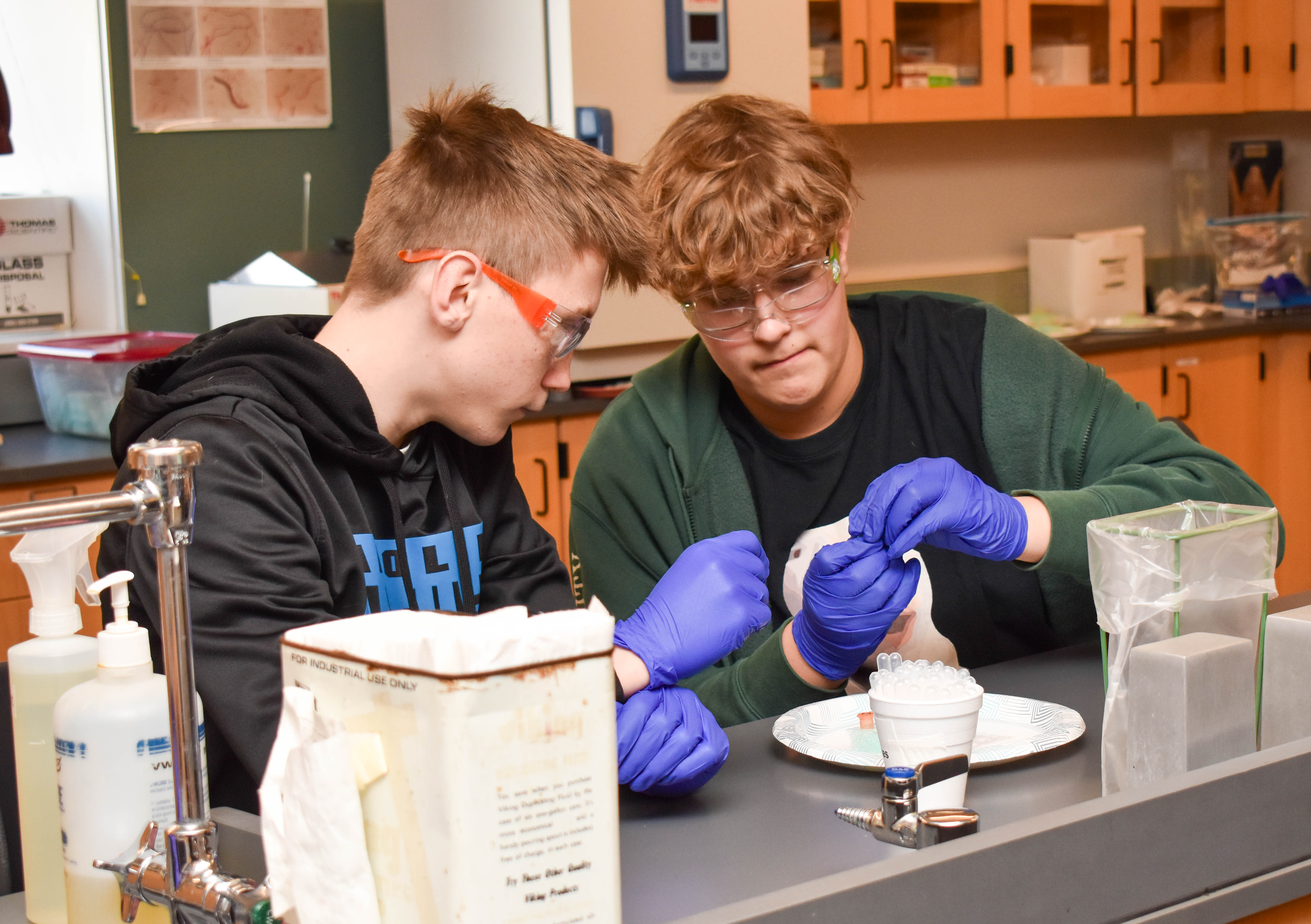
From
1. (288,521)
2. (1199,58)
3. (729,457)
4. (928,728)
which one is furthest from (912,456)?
(1199,58)

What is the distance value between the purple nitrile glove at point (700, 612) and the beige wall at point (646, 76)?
68.0 inches

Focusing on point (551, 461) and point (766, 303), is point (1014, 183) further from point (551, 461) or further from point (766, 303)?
point (766, 303)

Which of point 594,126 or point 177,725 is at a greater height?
point 594,126

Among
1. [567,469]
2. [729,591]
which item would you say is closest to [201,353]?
[729,591]

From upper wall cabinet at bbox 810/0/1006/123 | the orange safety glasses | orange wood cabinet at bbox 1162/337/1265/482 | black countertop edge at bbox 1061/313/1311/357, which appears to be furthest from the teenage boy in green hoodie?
orange wood cabinet at bbox 1162/337/1265/482

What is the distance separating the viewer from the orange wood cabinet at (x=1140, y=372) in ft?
12.5

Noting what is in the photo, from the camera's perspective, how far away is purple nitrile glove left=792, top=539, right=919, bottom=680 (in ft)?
4.36

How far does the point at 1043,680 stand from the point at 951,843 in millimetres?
567

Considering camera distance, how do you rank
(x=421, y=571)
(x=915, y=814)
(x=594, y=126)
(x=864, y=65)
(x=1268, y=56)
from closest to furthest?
(x=915, y=814)
(x=421, y=571)
(x=594, y=126)
(x=864, y=65)
(x=1268, y=56)

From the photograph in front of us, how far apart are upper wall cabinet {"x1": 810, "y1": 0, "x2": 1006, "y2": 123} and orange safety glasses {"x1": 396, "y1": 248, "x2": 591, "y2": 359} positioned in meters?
2.38

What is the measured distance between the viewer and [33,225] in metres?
2.98

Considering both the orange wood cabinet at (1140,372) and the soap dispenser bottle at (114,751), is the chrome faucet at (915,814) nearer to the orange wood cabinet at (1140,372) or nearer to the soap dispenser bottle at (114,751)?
the soap dispenser bottle at (114,751)

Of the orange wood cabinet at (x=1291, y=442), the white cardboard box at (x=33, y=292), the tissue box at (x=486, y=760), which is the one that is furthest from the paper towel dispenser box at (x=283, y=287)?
the orange wood cabinet at (x=1291, y=442)

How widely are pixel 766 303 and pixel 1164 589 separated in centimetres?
68
